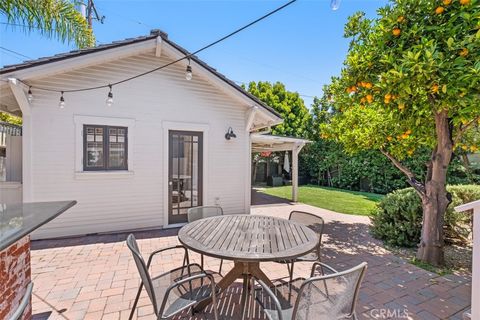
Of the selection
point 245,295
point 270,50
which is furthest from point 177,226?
point 270,50

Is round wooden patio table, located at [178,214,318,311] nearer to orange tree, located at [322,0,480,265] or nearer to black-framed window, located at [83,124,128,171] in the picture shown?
orange tree, located at [322,0,480,265]

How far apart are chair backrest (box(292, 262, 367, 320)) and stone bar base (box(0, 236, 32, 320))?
84.3 inches

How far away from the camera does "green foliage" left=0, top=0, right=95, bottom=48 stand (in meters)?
3.14

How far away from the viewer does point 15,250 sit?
2.01 metres

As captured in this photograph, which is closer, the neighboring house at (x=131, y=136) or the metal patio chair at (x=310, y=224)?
the metal patio chair at (x=310, y=224)

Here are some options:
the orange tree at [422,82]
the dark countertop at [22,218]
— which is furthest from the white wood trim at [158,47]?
the dark countertop at [22,218]

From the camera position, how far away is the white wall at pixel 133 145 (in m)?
5.28

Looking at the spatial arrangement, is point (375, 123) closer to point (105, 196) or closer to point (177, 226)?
point (177, 226)

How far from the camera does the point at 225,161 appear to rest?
7.05 meters

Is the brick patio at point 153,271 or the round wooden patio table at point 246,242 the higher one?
the round wooden patio table at point 246,242

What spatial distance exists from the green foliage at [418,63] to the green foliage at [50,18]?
476cm

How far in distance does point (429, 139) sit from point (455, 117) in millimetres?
1653

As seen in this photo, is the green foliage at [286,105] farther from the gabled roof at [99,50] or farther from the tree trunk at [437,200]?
the tree trunk at [437,200]

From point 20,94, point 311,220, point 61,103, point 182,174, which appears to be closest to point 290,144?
point 182,174
